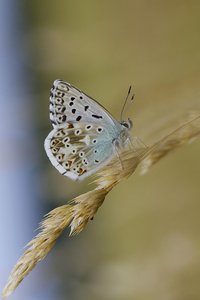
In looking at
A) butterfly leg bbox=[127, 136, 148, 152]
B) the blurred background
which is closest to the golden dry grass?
butterfly leg bbox=[127, 136, 148, 152]

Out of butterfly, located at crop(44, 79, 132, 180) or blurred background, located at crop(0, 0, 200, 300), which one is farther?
blurred background, located at crop(0, 0, 200, 300)

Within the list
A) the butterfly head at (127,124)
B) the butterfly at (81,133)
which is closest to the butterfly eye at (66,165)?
the butterfly at (81,133)

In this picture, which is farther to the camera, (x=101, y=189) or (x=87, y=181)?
(x=87, y=181)

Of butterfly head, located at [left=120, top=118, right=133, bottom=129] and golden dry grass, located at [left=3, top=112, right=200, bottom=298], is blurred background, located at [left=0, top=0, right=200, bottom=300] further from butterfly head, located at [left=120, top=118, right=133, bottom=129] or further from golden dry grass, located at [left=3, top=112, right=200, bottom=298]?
golden dry grass, located at [left=3, top=112, right=200, bottom=298]

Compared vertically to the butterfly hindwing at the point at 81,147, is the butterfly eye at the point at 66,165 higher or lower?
lower

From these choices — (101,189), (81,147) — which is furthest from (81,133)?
(101,189)

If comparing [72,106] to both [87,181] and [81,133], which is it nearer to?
[81,133]

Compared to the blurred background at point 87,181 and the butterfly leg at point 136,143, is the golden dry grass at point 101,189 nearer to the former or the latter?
the butterfly leg at point 136,143
